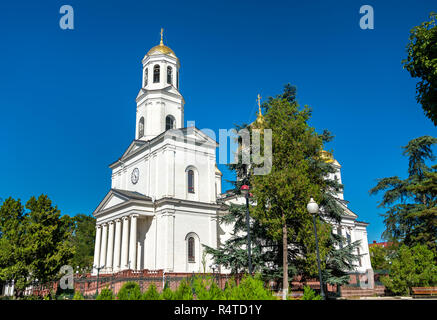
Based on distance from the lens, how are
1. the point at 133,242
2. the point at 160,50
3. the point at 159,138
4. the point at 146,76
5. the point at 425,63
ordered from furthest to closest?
the point at 146,76, the point at 160,50, the point at 159,138, the point at 133,242, the point at 425,63

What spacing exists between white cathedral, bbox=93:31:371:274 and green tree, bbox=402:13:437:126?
2210 centimetres

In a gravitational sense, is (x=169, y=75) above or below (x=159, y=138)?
above

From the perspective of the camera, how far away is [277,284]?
2138 centimetres

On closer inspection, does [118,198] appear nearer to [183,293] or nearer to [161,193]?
[161,193]

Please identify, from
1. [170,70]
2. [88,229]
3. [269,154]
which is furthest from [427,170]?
[88,229]

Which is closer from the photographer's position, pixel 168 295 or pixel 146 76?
pixel 168 295

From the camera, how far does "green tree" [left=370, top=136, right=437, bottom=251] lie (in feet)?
97.8

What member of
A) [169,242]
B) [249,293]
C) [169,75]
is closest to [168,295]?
[249,293]

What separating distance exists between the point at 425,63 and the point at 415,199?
82.7 feet

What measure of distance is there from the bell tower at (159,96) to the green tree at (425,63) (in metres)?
27.8

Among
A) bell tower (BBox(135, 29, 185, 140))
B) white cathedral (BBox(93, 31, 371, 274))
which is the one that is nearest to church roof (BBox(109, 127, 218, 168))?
white cathedral (BBox(93, 31, 371, 274))

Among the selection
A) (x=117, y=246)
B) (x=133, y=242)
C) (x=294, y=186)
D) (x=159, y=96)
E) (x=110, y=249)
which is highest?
(x=159, y=96)

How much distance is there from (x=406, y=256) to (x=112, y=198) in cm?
2617

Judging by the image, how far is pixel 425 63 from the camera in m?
11.1
